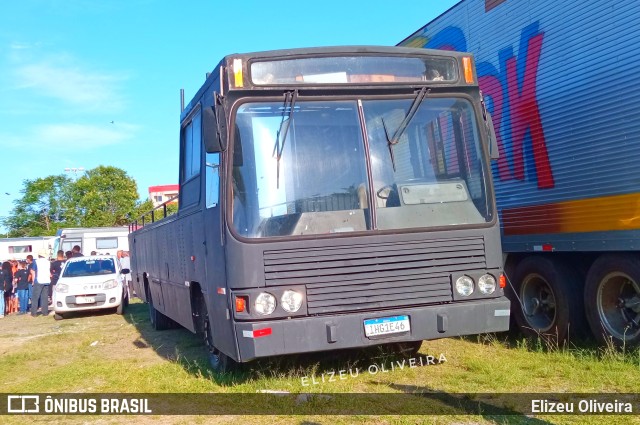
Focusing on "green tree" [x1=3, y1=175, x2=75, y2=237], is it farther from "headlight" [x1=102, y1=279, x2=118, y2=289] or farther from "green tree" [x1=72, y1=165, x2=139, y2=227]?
"headlight" [x1=102, y1=279, x2=118, y2=289]

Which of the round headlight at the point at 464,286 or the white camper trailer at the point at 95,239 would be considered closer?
the round headlight at the point at 464,286

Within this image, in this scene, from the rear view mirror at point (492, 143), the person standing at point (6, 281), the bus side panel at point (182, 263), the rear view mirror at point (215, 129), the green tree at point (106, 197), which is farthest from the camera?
the green tree at point (106, 197)

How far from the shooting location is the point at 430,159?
19.6 ft

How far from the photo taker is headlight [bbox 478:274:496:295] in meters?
5.90

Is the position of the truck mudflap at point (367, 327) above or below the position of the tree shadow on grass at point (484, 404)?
above

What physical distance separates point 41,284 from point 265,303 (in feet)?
47.8

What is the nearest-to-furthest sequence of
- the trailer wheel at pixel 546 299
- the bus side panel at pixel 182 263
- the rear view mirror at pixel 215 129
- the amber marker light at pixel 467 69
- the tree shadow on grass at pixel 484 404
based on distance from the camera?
the tree shadow on grass at pixel 484 404
the rear view mirror at pixel 215 129
the amber marker light at pixel 467 69
the bus side panel at pixel 182 263
the trailer wheel at pixel 546 299

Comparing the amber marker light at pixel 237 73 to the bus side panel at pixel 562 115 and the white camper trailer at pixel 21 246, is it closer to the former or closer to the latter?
the bus side panel at pixel 562 115

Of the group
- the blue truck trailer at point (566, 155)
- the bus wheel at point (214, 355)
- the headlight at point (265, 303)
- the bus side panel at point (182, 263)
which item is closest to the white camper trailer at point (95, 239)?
the bus side panel at point (182, 263)

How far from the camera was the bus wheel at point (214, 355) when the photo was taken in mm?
6672

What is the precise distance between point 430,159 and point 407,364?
2.42m

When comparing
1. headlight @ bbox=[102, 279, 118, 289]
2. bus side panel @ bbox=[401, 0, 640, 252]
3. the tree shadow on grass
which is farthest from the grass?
headlight @ bbox=[102, 279, 118, 289]

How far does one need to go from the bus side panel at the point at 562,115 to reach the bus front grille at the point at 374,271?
1.51m

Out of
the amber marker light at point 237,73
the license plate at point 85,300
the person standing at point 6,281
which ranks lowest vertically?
the license plate at point 85,300
